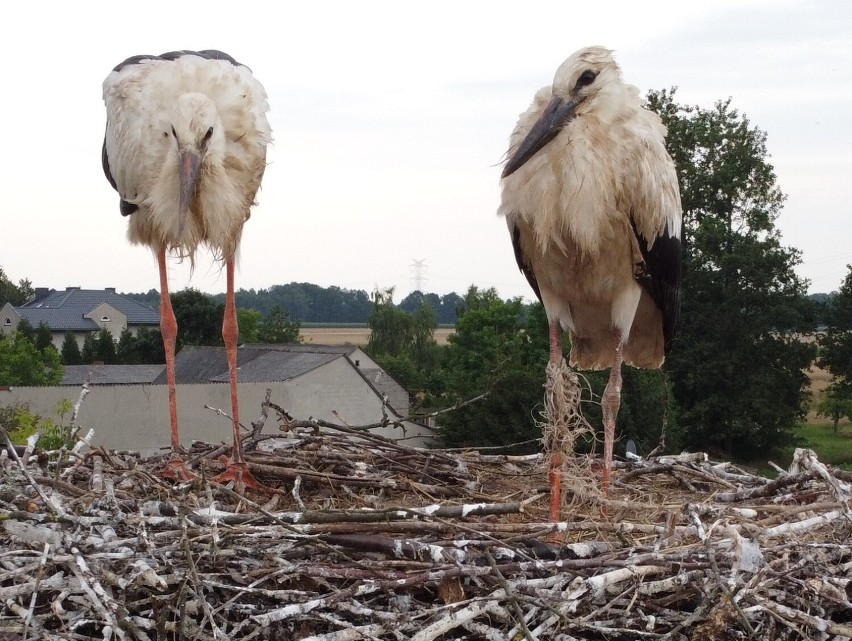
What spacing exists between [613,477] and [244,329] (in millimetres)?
39448

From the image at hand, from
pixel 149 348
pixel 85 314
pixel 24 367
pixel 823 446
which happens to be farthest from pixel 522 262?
pixel 85 314

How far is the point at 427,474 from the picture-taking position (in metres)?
4.39

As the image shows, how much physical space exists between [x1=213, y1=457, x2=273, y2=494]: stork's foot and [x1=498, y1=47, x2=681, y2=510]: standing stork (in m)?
1.24

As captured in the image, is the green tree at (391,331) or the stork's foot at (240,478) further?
the green tree at (391,331)

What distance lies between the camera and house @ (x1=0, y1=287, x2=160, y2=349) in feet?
152

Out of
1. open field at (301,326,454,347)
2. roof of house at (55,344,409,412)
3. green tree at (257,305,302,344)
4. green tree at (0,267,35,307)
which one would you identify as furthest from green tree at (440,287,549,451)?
green tree at (0,267,35,307)

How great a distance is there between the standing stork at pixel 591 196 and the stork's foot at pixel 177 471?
146cm

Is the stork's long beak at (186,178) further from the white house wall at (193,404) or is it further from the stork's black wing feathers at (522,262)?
the white house wall at (193,404)

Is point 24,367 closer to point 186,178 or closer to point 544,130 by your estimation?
point 186,178

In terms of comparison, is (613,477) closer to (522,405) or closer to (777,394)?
(522,405)

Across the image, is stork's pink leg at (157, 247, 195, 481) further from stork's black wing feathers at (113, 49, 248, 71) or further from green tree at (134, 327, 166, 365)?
green tree at (134, 327, 166, 365)

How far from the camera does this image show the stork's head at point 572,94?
346 centimetres

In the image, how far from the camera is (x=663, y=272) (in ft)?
13.0

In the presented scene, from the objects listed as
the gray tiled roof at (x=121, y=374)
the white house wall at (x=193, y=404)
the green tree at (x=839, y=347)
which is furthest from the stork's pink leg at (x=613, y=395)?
the green tree at (x=839, y=347)
